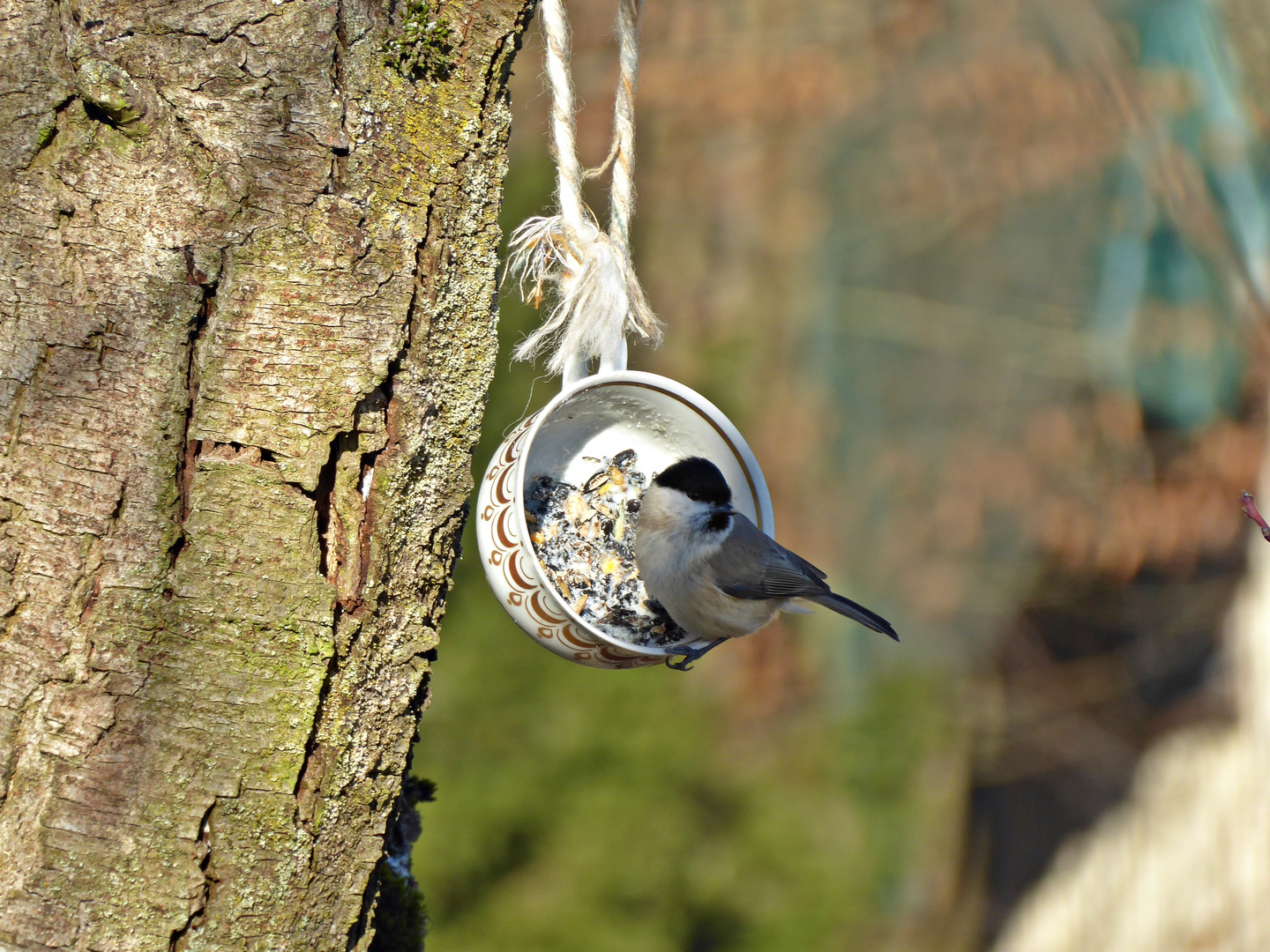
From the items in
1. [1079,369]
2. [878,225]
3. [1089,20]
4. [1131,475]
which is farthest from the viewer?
[878,225]

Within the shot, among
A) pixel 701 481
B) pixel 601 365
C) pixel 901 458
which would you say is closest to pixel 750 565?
pixel 701 481

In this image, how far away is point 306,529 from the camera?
1215 mm

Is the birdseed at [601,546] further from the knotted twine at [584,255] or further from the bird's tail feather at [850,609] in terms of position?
the bird's tail feather at [850,609]

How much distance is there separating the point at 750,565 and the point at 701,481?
0.25 metres

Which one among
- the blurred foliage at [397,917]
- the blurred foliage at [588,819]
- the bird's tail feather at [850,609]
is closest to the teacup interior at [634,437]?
the bird's tail feather at [850,609]

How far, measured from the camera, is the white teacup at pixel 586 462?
151cm

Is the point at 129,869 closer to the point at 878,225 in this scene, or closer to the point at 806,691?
the point at 806,691

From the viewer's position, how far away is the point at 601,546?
6.21ft

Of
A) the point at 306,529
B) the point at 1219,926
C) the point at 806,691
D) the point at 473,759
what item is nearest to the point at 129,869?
the point at 306,529

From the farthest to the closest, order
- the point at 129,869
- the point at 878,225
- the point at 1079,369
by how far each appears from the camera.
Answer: the point at 878,225, the point at 1079,369, the point at 129,869

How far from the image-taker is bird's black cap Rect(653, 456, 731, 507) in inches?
66.9

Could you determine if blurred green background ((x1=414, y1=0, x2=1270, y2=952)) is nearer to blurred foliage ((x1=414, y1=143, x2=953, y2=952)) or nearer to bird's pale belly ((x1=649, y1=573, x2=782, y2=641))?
blurred foliage ((x1=414, y1=143, x2=953, y2=952))

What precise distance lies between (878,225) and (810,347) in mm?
744

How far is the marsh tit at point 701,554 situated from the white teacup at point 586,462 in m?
0.05
